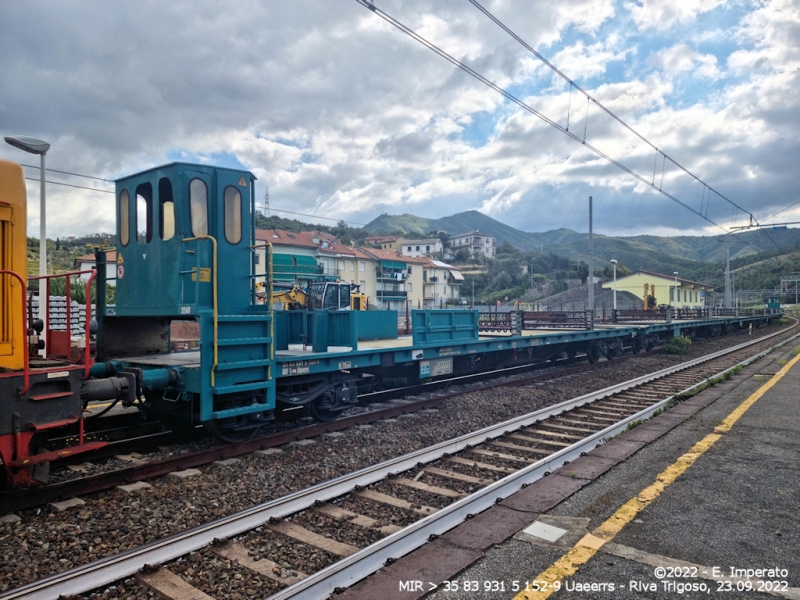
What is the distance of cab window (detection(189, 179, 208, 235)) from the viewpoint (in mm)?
6758

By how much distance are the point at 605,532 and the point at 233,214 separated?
5749 millimetres

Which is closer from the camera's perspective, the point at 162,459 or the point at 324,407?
the point at 162,459

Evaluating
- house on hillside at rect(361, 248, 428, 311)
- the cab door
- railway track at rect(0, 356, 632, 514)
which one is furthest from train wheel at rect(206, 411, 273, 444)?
house on hillside at rect(361, 248, 428, 311)

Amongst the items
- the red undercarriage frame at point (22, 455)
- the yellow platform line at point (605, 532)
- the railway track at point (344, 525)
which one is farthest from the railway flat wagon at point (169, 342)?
the yellow platform line at point (605, 532)

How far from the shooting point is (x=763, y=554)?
3.55m

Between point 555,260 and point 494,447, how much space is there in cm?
10787

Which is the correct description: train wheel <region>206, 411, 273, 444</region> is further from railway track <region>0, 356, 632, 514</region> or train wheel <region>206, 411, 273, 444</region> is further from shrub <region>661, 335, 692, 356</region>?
shrub <region>661, 335, 692, 356</region>

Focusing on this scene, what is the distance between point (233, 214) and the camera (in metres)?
7.11

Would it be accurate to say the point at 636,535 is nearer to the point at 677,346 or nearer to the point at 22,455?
the point at 22,455

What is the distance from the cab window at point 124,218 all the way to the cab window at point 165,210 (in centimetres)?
73

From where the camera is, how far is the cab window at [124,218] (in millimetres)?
7348

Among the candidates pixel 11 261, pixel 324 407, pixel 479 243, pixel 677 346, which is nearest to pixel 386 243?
pixel 479 243

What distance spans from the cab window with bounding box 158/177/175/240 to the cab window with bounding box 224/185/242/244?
680 millimetres

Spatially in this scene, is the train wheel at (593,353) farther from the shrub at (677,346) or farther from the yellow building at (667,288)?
the yellow building at (667,288)
